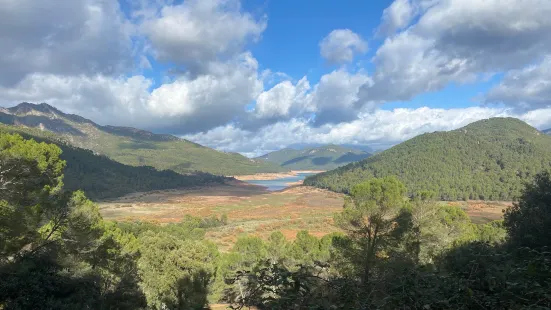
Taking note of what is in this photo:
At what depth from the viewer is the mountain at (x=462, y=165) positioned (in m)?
125

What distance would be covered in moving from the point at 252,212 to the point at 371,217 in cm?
8246

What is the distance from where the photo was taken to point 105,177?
497ft

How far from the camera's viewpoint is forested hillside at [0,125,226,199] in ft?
427

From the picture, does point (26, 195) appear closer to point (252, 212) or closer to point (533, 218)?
point (533, 218)

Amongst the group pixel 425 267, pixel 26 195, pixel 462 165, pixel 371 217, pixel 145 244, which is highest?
pixel 462 165

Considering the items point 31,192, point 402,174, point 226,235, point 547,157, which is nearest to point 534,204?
point 31,192

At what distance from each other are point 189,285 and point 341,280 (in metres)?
16.2

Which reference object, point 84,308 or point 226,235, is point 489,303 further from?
point 226,235

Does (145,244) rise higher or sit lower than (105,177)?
lower

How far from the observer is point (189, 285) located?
1845cm

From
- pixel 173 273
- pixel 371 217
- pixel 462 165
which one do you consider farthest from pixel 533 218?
pixel 462 165

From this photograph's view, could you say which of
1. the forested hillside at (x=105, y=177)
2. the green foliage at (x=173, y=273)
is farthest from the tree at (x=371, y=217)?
the forested hillside at (x=105, y=177)

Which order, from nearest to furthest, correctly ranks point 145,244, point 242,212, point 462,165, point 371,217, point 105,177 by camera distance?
point 371,217 → point 145,244 → point 242,212 → point 462,165 → point 105,177

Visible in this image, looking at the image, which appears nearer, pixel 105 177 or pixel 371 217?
pixel 371 217
